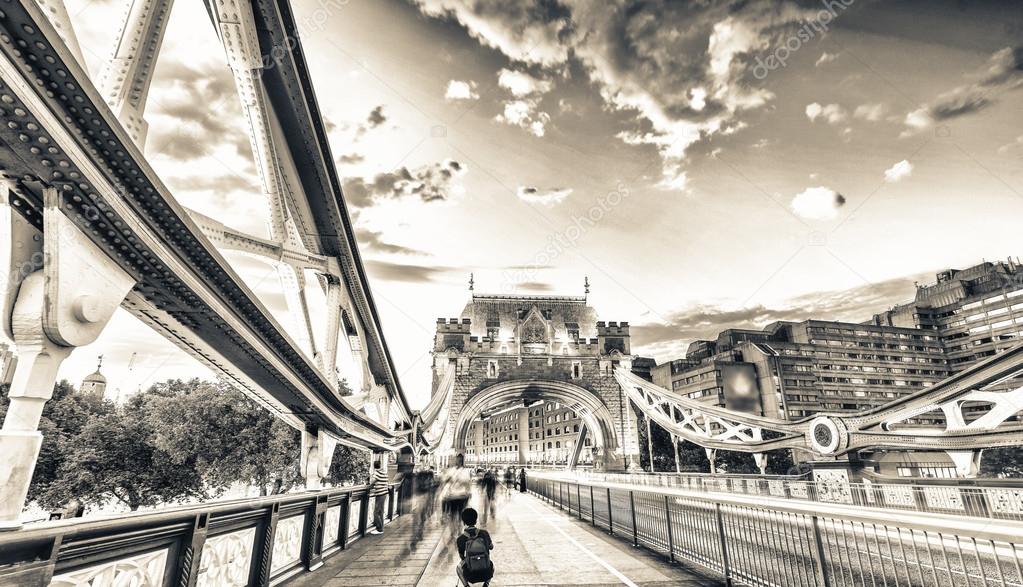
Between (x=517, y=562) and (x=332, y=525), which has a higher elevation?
(x=332, y=525)

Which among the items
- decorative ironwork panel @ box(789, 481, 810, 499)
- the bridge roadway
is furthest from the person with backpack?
decorative ironwork panel @ box(789, 481, 810, 499)

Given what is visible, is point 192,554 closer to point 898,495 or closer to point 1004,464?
point 898,495

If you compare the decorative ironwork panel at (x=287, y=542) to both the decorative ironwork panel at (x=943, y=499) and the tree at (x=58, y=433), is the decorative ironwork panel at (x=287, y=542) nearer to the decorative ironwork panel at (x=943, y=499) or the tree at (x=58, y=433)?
the decorative ironwork panel at (x=943, y=499)

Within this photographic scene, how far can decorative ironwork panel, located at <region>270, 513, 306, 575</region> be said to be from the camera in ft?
15.5

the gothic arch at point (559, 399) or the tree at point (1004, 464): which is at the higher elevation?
the gothic arch at point (559, 399)

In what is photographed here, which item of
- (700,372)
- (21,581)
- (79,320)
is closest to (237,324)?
(79,320)

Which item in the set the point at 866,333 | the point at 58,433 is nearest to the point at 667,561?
the point at 58,433

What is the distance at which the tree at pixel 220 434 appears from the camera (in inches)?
794

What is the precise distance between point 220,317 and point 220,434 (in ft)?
70.8

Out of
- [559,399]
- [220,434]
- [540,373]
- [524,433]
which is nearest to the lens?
[220,434]

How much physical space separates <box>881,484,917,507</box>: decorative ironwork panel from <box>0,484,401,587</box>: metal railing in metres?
10.2

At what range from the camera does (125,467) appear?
21.5 meters

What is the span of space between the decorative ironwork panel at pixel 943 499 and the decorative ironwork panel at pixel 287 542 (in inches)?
404

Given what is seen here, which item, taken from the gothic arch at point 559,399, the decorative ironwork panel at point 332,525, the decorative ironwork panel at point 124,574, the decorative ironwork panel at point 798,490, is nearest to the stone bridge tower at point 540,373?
the gothic arch at point 559,399
